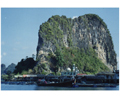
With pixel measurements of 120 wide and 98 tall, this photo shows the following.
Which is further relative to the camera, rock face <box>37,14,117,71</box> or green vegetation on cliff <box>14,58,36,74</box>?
rock face <box>37,14,117,71</box>

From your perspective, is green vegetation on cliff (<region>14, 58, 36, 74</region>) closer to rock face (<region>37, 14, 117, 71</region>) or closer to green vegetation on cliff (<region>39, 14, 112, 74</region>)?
rock face (<region>37, 14, 117, 71</region>)

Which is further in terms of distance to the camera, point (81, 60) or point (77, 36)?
point (77, 36)

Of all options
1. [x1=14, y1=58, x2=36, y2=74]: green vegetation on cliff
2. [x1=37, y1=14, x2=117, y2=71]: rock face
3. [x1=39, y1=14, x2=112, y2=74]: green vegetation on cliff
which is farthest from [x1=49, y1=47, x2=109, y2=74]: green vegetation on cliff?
[x1=14, y1=58, x2=36, y2=74]: green vegetation on cliff

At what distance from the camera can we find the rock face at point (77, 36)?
291 ft

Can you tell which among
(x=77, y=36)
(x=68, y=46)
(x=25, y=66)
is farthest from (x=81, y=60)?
(x=25, y=66)

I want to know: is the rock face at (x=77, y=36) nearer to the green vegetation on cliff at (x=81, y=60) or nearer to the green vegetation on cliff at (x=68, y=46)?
the green vegetation on cliff at (x=68, y=46)

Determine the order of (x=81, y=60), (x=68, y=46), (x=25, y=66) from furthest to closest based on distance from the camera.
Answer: (x=68, y=46) → (x=81, y=60) → (x=25, y=66)

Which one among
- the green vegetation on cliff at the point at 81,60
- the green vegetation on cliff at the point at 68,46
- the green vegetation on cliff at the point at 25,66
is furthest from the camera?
the green vegetation on cliff at the point at 68,46

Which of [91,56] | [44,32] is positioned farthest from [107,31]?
[44,32]

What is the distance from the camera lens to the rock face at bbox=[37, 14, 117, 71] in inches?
3492

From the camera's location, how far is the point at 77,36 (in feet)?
373

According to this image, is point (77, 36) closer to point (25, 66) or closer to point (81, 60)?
point (81, 60)

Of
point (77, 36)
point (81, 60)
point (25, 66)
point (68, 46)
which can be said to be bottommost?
point (25, 66)

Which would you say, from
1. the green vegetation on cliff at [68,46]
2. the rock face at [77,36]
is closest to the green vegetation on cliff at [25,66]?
the rock face at [77,36]
